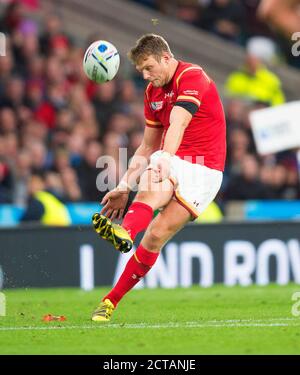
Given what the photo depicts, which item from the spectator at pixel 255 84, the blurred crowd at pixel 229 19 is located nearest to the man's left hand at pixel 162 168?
the spectator at pixel 255 84

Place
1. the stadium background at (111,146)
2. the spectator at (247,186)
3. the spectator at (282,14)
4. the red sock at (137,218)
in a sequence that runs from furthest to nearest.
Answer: the spectator at (247,186) < the stadium background at (111,146) < the red sock at (137,218) < the spectator at (282,14)

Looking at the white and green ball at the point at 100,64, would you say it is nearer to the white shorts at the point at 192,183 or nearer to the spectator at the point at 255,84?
the white shorts at the point at 192,183

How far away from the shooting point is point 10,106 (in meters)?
15.0

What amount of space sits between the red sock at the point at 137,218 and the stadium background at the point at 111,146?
1544 mm

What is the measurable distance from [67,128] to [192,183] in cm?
686

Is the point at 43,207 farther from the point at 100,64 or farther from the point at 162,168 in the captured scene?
the point at 162,168

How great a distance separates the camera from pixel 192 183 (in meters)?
8.45

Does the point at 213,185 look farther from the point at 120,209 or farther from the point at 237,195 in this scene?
the point at 237,195

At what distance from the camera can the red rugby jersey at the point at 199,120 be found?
27.9ft

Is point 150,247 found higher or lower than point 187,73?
lower

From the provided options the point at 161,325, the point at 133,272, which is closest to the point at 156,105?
the point at 133,272

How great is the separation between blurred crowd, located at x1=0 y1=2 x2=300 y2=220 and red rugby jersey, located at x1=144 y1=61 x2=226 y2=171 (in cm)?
506

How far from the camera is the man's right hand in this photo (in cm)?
865
